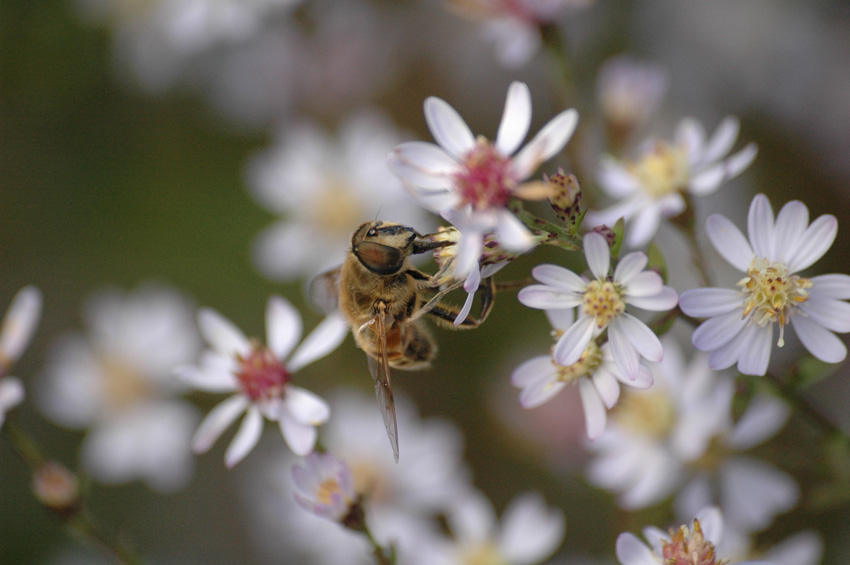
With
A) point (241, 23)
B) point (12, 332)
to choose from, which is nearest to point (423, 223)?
point (241, 23)

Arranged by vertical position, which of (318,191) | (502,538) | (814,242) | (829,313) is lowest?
(502,538)

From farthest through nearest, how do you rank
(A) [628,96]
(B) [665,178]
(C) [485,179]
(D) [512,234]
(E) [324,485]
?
(A) [628,96]
(B) [665,178]
(E) [324,485]
(C) [485,179]
(D) [512,234]

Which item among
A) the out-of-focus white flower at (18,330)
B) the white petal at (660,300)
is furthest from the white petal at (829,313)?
the out-of-focus white flower at (18,330)

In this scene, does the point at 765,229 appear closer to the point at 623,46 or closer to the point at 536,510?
the point at 536,510

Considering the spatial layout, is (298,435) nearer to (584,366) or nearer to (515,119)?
(584,366)

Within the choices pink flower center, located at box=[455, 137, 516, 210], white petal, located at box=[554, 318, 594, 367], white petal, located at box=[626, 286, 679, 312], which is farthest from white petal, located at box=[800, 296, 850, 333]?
pink flower center, located at box=[455, 137, 516, 210]

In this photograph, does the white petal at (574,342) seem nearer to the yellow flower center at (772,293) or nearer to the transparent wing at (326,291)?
the yellow flower center at (772,293)

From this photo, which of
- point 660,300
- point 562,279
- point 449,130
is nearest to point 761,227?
point 660,300
